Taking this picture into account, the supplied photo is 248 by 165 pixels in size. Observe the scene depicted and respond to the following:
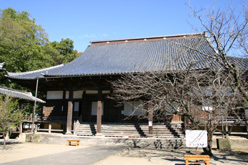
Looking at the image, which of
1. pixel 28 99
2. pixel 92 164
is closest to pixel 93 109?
pixel 28 99

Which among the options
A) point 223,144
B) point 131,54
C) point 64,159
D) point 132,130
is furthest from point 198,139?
point 131,54

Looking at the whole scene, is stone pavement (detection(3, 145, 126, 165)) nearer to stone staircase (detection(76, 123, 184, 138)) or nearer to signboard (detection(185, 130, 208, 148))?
signboard (detection(185, 130, 208, 148))

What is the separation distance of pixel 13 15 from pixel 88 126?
24.5 m

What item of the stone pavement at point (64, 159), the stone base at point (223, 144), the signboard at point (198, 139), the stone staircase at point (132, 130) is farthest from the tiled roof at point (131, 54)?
the signboard at point (198, 139)

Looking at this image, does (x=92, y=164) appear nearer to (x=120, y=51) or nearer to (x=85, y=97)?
(x=85, y=97)

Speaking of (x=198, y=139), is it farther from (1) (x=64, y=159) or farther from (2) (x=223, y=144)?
(1) (x=64, y=159)

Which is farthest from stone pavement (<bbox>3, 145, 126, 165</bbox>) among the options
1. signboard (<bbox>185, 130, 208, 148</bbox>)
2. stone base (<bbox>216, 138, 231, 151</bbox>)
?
stone base (<bbox>216, 138, 231, 151</bbox>)

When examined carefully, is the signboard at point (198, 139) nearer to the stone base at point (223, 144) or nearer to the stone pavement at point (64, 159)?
Result: the stone pavement at point (64, 159)

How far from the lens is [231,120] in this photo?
12.6m

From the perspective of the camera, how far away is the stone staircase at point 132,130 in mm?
12688

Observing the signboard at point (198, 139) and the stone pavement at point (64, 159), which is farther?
the signboard at point (198, 139)

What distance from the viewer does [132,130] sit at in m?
13.3

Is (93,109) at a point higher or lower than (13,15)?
lower

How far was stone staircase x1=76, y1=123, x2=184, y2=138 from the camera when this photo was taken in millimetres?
12688
